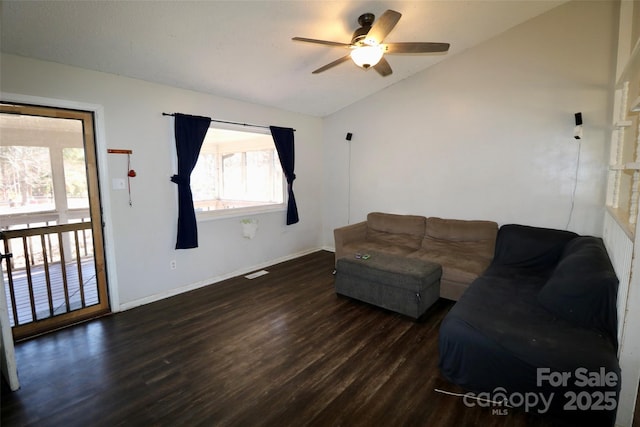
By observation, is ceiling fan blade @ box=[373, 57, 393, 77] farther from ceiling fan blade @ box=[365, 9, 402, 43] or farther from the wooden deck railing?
the wooden deck railing

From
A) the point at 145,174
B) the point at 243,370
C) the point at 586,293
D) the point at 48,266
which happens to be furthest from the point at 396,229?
the point at 48,266

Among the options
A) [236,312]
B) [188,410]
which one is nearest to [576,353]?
[188,410]

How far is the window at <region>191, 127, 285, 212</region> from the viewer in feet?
14.8

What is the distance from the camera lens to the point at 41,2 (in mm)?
2014

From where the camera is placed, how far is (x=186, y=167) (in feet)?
11.5

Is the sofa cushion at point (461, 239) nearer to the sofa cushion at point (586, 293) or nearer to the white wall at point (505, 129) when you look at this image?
the white wall at point (505, 129)

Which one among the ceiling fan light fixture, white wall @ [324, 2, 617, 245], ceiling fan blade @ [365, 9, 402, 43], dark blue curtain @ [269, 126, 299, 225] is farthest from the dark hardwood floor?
ceiling fan blade @ [365, 9, 402, 43]

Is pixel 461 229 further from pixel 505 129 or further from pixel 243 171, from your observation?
pixel 243 171

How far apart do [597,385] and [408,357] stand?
1127 mm

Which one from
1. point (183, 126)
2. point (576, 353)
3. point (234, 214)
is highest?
point (183, 126)

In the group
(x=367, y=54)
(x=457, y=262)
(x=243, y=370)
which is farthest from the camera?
(x=457, y=262)

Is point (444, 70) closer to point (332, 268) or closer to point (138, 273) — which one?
point (332, 268)

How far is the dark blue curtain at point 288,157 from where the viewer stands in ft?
15.0

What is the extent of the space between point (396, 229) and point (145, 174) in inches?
130
